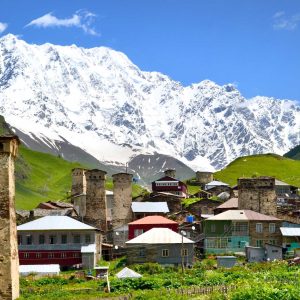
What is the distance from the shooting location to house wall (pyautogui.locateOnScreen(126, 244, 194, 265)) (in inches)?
3275

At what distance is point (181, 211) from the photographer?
119 metres

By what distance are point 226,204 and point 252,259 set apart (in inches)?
1075

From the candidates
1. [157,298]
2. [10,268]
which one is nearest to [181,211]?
[157,298]

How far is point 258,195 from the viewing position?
10625 cm

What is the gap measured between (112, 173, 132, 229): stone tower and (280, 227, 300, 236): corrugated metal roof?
30.0 m

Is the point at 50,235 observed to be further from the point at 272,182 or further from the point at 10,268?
the point at 10,268

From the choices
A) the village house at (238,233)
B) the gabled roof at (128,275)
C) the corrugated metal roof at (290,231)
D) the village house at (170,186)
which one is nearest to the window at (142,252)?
the village house at (238,233)

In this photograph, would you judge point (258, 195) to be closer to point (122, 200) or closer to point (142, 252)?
point (122, 200)

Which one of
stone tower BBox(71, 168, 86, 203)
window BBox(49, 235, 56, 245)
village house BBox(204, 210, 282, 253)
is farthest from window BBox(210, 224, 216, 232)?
stone tower BBox(71, 168, 86, 203)

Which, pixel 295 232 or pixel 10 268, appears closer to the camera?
pixel 10 268

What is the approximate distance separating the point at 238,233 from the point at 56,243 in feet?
79.3

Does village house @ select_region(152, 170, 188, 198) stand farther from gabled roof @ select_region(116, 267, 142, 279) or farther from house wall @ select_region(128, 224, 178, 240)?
gabled roof @ select_region(116, 267, 142, 279)

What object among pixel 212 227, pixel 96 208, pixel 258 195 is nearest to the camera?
pixel 212 227

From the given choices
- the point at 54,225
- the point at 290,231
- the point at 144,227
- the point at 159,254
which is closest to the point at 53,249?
the point at 54,225
